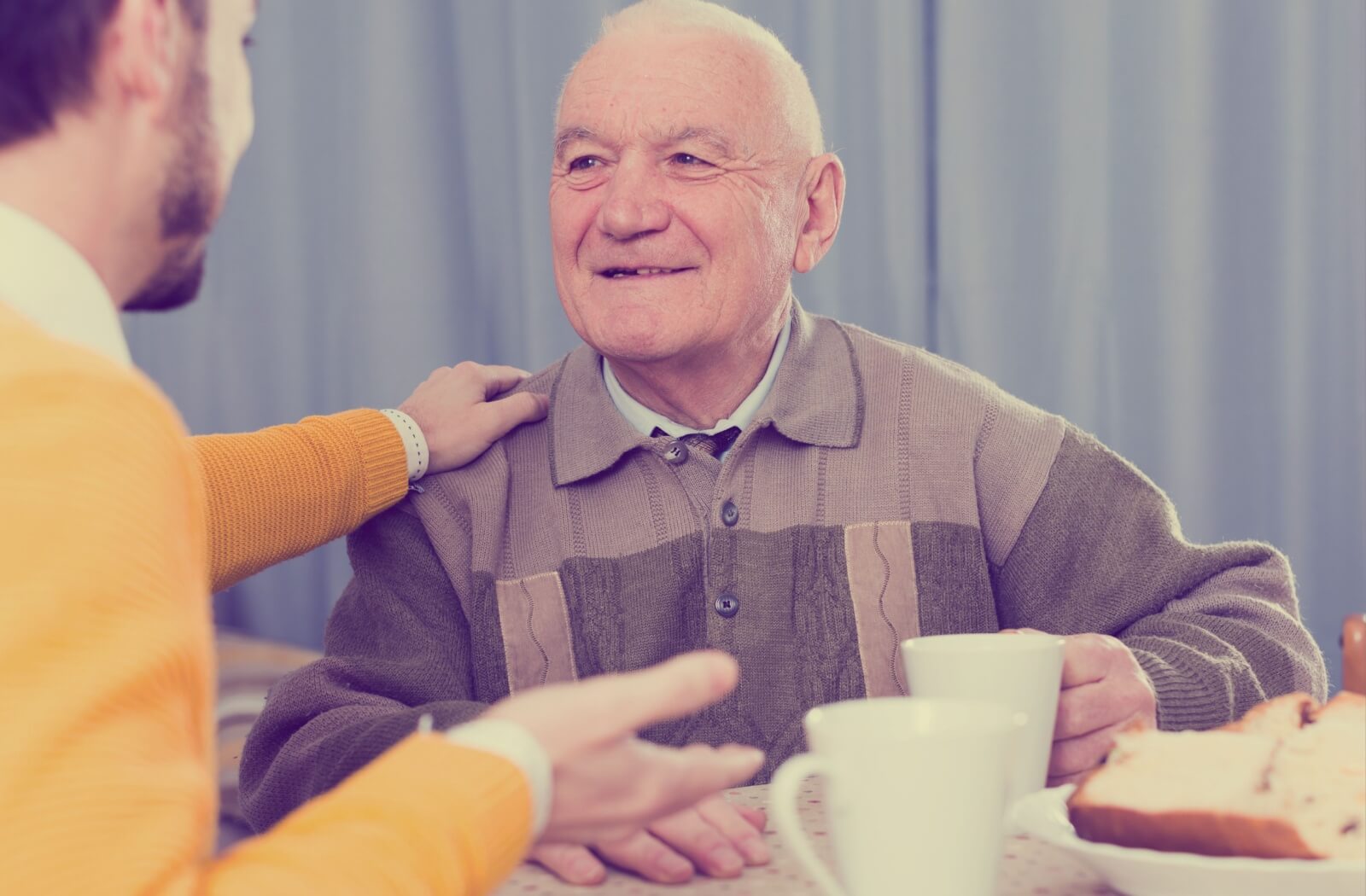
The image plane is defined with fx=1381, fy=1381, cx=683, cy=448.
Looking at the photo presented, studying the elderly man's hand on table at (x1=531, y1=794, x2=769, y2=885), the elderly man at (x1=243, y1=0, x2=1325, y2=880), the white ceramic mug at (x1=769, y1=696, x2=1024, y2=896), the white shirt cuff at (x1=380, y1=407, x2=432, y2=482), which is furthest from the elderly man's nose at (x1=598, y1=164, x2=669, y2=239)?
the white ceramic mug at (x1=769, y1=696, x2=1024, y2=896)

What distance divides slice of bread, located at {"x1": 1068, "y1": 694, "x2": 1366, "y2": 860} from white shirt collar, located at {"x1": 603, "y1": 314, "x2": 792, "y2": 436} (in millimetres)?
782

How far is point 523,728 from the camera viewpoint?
63 cm

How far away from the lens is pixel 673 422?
156cm

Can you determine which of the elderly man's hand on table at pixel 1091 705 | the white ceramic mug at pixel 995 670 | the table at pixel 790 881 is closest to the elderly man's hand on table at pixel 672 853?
the table at pixel 790 881

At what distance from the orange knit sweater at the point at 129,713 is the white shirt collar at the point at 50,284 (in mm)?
52

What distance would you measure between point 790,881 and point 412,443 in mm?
725

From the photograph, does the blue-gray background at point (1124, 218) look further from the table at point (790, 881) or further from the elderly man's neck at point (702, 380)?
the table at point (790, 881)

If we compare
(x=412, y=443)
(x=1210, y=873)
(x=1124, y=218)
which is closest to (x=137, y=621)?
(x=1210, y=873)

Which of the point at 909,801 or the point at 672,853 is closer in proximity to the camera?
the point at 909,801

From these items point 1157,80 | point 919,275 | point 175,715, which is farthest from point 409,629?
point 1157,80

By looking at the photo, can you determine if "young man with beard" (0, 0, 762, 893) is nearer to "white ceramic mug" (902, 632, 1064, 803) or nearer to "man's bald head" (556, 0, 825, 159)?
"white ceramic mug" (902, 632, 1064, 803)

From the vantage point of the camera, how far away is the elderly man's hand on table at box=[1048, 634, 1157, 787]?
1.03m

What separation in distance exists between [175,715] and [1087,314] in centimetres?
199

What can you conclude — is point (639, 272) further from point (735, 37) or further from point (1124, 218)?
point (1124, 218)
